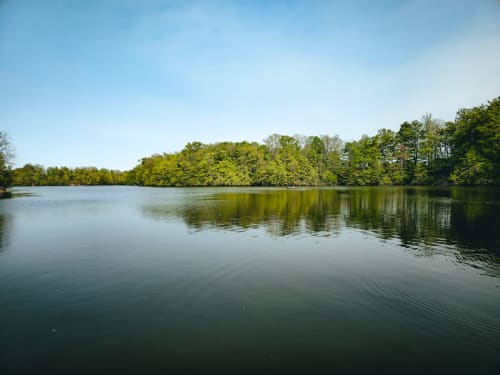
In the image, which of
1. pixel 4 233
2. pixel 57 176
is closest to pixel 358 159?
pixel 4 233

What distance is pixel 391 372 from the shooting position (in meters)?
3.94

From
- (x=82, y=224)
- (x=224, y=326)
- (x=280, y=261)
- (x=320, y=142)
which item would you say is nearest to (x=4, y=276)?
(x=224, y=326)

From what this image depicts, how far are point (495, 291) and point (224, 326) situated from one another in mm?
6890

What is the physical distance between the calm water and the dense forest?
201ft

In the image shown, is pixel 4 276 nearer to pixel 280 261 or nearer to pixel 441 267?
pixel 280 261

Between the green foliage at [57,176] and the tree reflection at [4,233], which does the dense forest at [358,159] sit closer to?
the green foliage at [57,176]

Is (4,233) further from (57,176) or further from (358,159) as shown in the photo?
(57,176)

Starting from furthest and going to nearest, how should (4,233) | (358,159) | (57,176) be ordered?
(57,176) → (358,159) → (4,233)

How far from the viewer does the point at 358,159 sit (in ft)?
284

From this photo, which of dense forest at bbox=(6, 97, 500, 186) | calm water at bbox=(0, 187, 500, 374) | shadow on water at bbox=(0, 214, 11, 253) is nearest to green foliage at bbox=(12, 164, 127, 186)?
dense forest at bbox=(6, 97, 500, 186)

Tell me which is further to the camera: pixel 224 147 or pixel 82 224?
pixel 224 147

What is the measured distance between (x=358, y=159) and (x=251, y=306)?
88.9m

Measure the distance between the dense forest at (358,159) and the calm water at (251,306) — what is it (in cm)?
6137

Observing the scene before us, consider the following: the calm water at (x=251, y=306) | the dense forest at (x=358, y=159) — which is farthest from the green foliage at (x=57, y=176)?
the calm water at (x=251, y=306)
